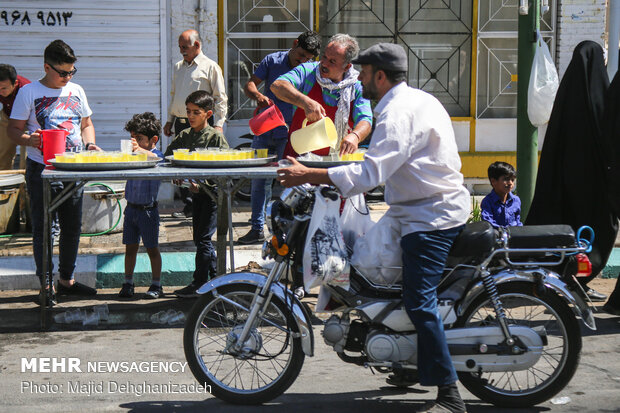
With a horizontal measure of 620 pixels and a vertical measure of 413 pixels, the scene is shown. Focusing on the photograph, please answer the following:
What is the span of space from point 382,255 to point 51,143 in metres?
2.90

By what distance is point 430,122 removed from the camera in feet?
15.4

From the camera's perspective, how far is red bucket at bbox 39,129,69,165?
6617 mm

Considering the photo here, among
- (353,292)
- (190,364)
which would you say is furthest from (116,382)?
(353,292)

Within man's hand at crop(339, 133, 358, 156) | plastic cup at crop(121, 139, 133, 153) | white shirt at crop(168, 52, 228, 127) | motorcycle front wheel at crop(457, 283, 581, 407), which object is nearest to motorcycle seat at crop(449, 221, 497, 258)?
motorcycle front wheel at crop(457, 283, 581, 407)

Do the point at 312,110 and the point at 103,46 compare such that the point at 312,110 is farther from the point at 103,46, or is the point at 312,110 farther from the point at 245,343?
the point at 103,46

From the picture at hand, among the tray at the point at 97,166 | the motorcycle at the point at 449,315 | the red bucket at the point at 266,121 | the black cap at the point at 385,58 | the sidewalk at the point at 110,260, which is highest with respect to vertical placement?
the black cap at the point at 385,58

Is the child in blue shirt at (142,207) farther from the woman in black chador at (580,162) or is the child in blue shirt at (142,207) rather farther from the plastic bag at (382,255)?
the woman in black chador at (580,162)

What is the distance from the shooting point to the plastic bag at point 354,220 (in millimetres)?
5020

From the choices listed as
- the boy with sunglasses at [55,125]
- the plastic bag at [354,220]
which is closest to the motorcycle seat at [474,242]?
the plastic bag at [354,220]

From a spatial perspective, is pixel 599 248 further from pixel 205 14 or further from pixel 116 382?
pixel 205 14

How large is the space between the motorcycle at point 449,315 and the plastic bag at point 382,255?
5 centimetres

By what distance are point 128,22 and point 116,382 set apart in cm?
612

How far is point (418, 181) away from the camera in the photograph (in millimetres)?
4730

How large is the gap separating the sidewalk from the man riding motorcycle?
3.53 meters
